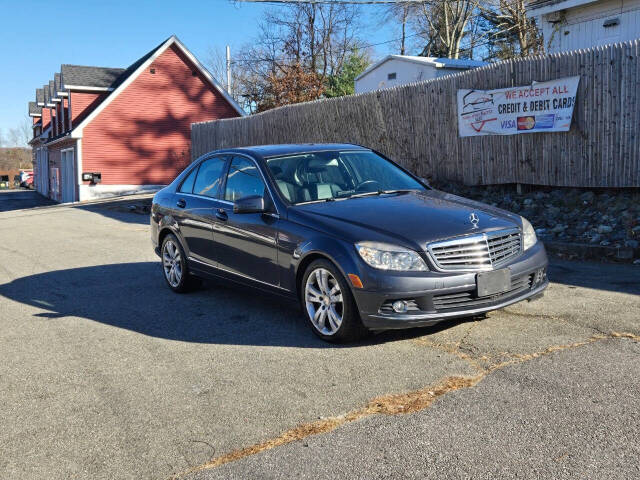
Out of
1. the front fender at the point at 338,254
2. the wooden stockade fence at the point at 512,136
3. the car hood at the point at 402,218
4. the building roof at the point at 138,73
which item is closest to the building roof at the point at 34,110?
the building roof at the point at 138,73

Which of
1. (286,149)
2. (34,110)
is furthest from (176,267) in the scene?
(34,110)

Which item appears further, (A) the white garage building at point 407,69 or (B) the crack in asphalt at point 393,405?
(A) the white garage building at point 407,69

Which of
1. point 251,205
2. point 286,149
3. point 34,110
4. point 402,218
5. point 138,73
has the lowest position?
point 402,218

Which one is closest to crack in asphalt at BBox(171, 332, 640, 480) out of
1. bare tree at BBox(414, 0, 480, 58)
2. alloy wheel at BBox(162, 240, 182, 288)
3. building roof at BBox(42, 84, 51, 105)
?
alloy wheel at BBox(162, 240, 182, 288)

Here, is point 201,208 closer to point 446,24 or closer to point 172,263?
point 172,263

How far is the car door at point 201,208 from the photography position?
6953 mm

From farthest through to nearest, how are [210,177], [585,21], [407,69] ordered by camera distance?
[407,69] → [585,21] → [210,177]

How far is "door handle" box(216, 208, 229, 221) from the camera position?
6.61 m

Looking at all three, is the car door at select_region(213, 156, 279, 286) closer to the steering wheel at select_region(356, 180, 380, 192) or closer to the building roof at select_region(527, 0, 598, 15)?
the steering wheel at select_region(356, 180, 380, 192)

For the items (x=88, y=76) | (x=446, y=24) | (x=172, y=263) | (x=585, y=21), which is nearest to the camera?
(x=172, y=263)

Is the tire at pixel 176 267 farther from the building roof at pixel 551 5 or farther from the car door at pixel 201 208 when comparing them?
the building roof at pixel 551 5

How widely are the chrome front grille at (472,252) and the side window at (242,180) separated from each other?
1.94 metres

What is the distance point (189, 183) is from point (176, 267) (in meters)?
0.97

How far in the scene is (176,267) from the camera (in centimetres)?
773
